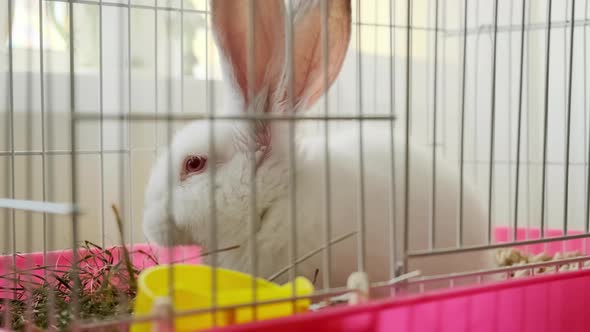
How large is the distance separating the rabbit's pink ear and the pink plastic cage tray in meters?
0.30

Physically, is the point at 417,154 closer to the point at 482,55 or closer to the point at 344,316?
the point at 344,316

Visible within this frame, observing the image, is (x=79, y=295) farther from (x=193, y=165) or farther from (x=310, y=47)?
(x=310, y=47)

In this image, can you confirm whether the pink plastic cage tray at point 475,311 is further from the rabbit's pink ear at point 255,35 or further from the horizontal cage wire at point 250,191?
the rabbit's pink ear at point 255,35

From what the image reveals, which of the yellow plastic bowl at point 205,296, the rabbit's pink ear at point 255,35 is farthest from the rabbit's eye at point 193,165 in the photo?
the yellow plastic bowl at point 205,296

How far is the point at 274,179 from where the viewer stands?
52.2 inches

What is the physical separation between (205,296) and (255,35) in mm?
452

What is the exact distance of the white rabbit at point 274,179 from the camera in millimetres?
1254

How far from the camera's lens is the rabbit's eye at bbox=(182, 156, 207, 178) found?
133 centimetres

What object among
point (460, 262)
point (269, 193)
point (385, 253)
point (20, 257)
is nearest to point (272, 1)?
point (269, 193)

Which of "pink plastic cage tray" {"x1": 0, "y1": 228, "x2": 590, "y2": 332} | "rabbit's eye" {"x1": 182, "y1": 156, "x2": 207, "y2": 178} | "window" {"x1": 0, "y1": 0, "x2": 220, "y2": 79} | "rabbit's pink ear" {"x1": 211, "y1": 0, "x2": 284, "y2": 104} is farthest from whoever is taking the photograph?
"window" {"x1": 0, "y1": 0, "x2": 220, "y2": 79}

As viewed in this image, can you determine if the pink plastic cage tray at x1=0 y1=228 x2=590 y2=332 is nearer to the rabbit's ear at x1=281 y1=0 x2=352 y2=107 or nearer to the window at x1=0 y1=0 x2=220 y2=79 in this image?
the rabbit's ear at x1=281 y1=0 x2=352 y2=107

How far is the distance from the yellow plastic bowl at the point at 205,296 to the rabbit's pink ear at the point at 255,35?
312mm

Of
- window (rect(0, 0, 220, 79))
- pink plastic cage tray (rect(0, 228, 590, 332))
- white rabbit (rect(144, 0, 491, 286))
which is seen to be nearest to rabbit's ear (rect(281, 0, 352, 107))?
white rabbit (rect(144, 0, 491, 286))

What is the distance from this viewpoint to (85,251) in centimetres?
162
